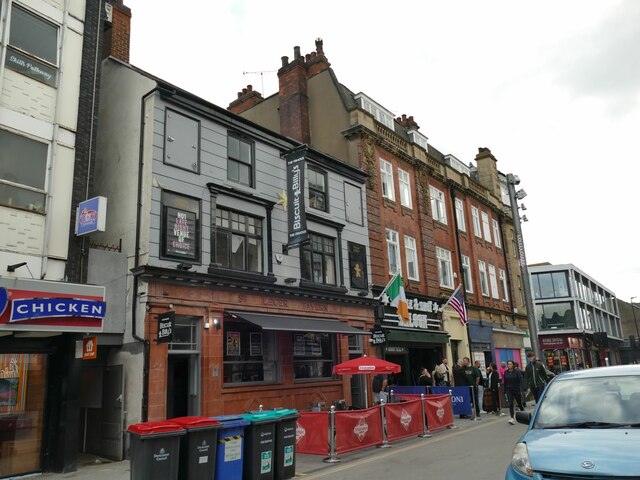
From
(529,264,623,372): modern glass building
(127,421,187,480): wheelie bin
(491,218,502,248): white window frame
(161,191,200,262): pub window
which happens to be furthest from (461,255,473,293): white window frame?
(529,264,623,372): modern glass building

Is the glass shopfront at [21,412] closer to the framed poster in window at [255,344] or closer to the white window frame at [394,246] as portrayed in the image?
the framed poster in window at [255,344]

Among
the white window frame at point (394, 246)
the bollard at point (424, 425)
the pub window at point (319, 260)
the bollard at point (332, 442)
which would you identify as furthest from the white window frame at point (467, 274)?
the bollard at point (332, 442)

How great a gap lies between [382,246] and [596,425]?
1748 centimetres

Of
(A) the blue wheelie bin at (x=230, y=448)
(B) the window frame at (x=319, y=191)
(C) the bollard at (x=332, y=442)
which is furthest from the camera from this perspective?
(B) the window frame at (x=319, y=191)

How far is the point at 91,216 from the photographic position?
465 inches

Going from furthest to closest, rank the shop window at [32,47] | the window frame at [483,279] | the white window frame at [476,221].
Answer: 1. the white window frame at [476,221]
2. the window frame at [483,279]
3. the shop window at [32,47]

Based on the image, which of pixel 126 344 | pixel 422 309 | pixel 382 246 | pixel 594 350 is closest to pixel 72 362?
pixel 126 344

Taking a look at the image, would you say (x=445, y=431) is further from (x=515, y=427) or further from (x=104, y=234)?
(x=104, y=234)

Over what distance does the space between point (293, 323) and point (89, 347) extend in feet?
20.6

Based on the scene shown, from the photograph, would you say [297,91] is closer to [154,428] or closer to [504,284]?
[504,284]

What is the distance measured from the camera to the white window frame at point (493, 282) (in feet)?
108

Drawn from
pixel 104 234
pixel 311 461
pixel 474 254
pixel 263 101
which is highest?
pixel 263 101

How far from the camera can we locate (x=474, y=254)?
3111 cm

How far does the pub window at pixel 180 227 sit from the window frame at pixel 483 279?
69.7ft
